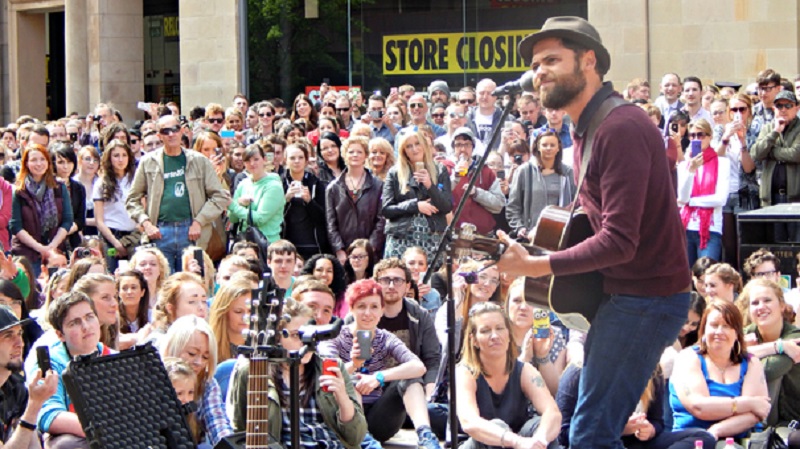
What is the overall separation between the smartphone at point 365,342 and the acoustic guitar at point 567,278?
316cm

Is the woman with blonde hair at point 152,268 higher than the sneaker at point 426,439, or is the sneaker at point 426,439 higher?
the woman with blonde hair at point 152,268

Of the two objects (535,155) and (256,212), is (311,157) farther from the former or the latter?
(535,155)

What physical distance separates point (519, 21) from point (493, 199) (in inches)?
286

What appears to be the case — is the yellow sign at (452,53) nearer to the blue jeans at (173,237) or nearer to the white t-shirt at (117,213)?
the white t-shirt at (117,213)

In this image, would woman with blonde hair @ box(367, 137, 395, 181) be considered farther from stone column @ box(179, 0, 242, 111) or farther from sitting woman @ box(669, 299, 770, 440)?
stone column @ box(179, 0, 242, 111)

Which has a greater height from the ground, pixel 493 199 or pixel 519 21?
pixel 519 21

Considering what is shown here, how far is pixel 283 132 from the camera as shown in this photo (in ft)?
45.9

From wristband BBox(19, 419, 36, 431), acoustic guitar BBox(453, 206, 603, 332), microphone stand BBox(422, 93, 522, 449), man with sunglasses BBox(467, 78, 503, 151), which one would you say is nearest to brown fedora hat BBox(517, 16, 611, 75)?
microphone stand BBox(422, 93, 522, 449)

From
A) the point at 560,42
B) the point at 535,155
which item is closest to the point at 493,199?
the point at 535,155

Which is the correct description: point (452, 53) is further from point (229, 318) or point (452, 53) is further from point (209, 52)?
point (229, 318)

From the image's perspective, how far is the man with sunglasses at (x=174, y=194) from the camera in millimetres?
11930

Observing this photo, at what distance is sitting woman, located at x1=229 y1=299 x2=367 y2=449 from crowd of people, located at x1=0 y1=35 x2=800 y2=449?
0.01 m

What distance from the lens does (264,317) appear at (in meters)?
5.12

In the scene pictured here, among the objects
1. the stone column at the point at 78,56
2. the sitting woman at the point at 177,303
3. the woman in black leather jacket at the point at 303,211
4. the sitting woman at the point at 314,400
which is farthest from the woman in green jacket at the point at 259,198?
the stone column at the point at 78,56
